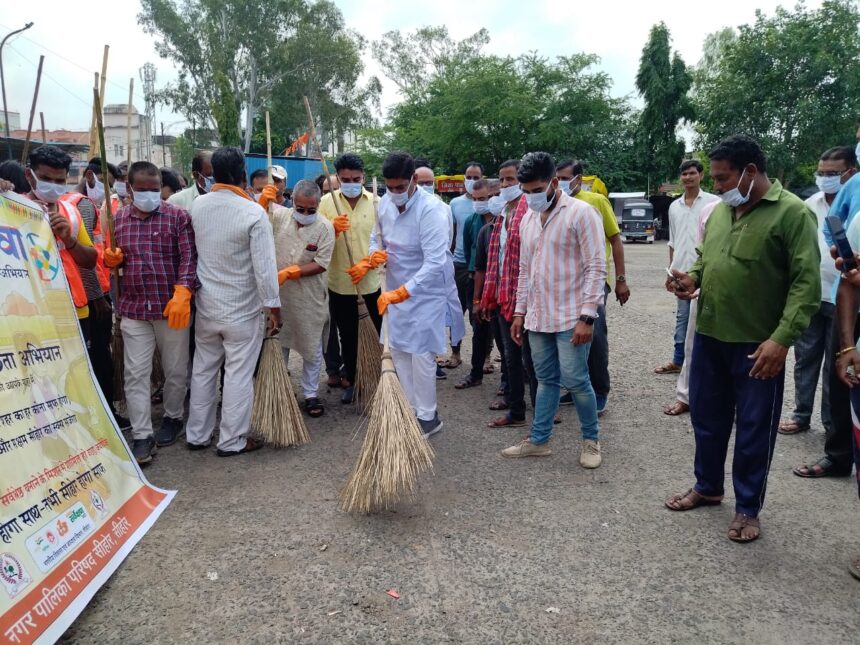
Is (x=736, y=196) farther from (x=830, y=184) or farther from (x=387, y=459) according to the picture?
(x=387, y=459)

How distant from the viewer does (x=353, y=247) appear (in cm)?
489

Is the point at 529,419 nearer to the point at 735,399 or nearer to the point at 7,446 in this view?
the point at 735,399

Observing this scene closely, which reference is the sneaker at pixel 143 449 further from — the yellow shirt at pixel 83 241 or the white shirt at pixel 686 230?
the white shirt at pixel 686 230

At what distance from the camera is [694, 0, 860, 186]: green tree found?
79.2 feet

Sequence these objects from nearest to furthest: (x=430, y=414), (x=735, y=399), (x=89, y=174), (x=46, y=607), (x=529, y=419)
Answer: (x=46, y=607), (x=735, y=399), (x=430, y=414), (x=529, y=419), (x=89, y=174)

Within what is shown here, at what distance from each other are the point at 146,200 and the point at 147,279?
1.61 ft

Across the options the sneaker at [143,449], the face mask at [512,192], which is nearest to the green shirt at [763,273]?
the face mask at [512,192]

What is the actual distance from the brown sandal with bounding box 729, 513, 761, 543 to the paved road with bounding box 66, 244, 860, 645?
0.04 metres

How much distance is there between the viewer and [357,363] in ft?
15.7

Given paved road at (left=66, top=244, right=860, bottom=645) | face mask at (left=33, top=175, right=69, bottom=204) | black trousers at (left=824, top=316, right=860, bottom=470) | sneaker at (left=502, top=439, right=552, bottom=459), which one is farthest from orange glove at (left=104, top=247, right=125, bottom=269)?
black trousers at (left=824, top=316, right=860, bottom=470)

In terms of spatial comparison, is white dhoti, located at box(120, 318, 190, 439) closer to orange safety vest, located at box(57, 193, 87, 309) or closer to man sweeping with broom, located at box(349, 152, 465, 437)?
orange safety vest, located at box(57, 193, 87, 309)

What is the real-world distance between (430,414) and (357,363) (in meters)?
0.94

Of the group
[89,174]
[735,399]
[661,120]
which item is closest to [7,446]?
[735,399]

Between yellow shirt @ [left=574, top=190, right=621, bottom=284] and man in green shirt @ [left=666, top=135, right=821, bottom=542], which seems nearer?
man in green shirt @ [left=666, top=135, right=821, bottom=542]
